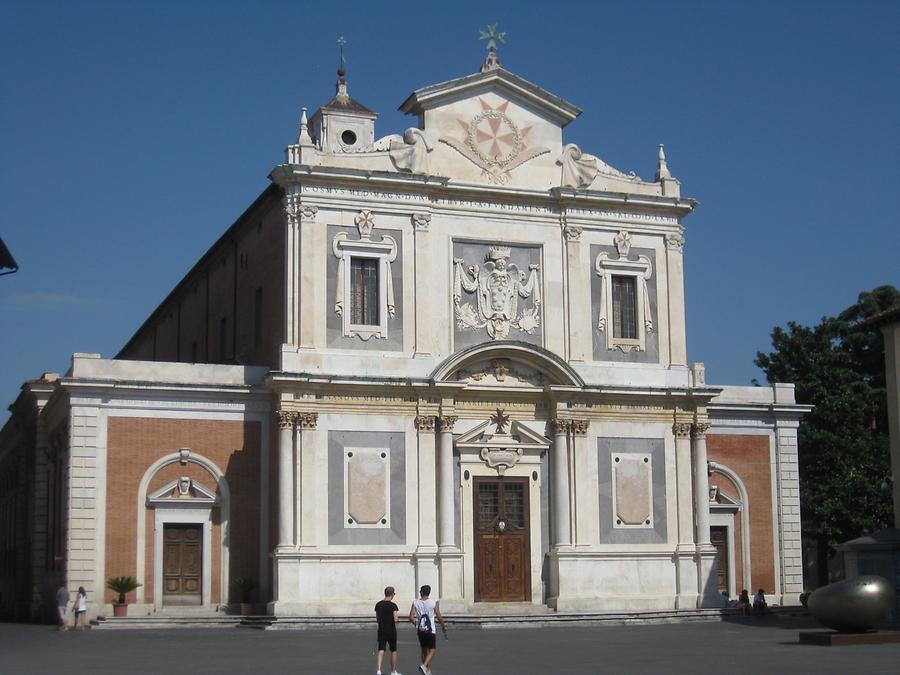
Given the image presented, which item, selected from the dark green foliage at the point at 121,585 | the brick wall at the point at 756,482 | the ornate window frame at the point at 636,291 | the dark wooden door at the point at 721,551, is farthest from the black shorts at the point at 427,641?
the brick wall at the point at 756,482

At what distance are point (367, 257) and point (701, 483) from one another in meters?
11.5

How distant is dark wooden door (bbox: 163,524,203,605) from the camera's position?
35.8m

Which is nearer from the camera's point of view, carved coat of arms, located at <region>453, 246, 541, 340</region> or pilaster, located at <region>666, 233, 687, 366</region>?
carved coat of arms, located at <region>453, 246, 541, 340</region>

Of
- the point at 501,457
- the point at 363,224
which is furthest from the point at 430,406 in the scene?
the point at 363,224

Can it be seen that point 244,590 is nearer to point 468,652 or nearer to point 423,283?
point 423,283

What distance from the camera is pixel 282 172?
36.3 meters

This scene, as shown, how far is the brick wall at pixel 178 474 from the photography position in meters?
35.3

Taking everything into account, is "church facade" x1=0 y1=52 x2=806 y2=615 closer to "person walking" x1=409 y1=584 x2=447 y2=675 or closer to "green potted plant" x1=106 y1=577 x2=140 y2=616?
"green potted plant" x1=106 y1=577 x2=140 y2=616

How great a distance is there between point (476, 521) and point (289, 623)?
6.45m

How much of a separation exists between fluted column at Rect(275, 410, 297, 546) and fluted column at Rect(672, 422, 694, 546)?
11108mm

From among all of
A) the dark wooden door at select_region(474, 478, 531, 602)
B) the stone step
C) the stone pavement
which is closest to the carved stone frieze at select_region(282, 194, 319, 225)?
the dark wooden door at select_region(474, 478, 531, 602)

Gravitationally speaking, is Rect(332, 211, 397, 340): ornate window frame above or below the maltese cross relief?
below

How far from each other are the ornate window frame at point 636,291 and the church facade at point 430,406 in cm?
7

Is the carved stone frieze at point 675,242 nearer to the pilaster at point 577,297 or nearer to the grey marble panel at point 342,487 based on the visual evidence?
the pilaster at point 577,297
